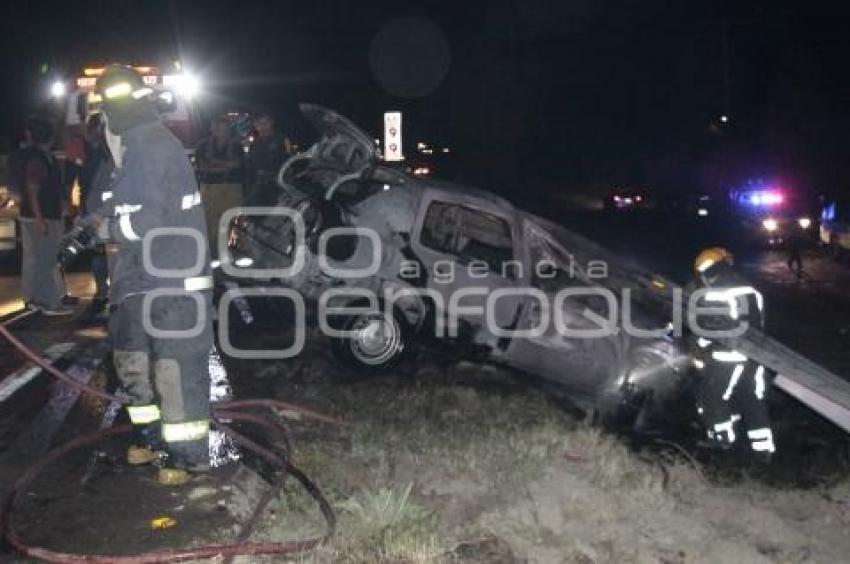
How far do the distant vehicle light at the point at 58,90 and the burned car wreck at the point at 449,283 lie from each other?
923cm

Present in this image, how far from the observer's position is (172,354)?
4.61 meters

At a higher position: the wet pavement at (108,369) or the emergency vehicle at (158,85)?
the emergency vehicle at (158,85)

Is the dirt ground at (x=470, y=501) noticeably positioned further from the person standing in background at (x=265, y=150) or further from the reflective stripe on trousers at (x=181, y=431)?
the person standing in background at (x=265, y=150)

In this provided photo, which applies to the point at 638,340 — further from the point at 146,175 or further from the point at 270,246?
the point at 146,175

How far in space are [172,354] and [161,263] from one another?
0.47 meters

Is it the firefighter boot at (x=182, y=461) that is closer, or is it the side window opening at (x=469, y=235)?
the firefighter boot at (x=182, y=461)

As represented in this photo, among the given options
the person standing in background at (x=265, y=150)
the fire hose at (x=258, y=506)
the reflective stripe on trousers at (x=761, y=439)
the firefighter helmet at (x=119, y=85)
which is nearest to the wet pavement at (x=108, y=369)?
the fire hose at (x=258, y=506)

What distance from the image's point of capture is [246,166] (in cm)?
1095

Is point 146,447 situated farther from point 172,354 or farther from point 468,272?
point 468,272

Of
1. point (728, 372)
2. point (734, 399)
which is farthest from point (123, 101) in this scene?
point (734, 399)

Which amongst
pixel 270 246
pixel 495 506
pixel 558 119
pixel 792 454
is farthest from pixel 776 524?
pixel 558 119

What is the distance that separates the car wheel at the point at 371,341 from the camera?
750cm

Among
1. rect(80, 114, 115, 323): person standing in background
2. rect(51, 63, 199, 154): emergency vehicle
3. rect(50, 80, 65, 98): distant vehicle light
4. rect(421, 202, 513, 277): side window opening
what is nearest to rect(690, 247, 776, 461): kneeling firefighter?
rect(421, 202, 513, 277): side window opening

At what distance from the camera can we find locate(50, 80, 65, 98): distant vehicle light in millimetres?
15320
